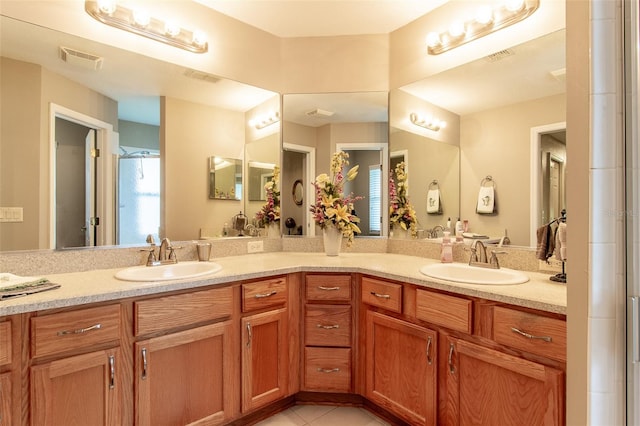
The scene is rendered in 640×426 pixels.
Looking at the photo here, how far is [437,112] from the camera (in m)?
2.19

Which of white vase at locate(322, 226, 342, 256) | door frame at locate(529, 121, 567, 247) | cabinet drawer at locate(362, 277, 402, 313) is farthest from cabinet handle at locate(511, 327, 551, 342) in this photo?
white vase at locate(322, 226, 342, 256)

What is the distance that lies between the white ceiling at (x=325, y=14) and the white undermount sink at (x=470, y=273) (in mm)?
1734

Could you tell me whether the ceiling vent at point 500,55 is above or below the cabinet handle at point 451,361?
above

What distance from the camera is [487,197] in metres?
1.94

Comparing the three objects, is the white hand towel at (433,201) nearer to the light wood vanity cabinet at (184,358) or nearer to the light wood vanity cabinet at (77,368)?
the light wood vanity cabinet at (184,358)

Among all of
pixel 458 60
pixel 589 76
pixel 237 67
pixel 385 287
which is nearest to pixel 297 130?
pixel 237 67

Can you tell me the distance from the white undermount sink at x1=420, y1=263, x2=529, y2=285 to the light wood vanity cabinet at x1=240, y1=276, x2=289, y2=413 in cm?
83

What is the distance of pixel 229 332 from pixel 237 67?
1826 millimetres

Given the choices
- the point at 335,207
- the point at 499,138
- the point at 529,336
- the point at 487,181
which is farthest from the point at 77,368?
the point at 499,138

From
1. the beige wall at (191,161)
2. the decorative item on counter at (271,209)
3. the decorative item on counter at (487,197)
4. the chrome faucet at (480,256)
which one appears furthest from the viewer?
the decorative item on counter at (271,209)

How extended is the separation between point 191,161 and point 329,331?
4.63 feet

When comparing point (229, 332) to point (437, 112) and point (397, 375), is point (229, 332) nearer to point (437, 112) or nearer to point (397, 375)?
point (397, 375)

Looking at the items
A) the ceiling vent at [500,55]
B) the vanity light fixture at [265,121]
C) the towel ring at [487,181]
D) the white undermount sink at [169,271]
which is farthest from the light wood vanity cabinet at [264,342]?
the ceiling vent at [500,55]

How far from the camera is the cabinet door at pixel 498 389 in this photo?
118cm
